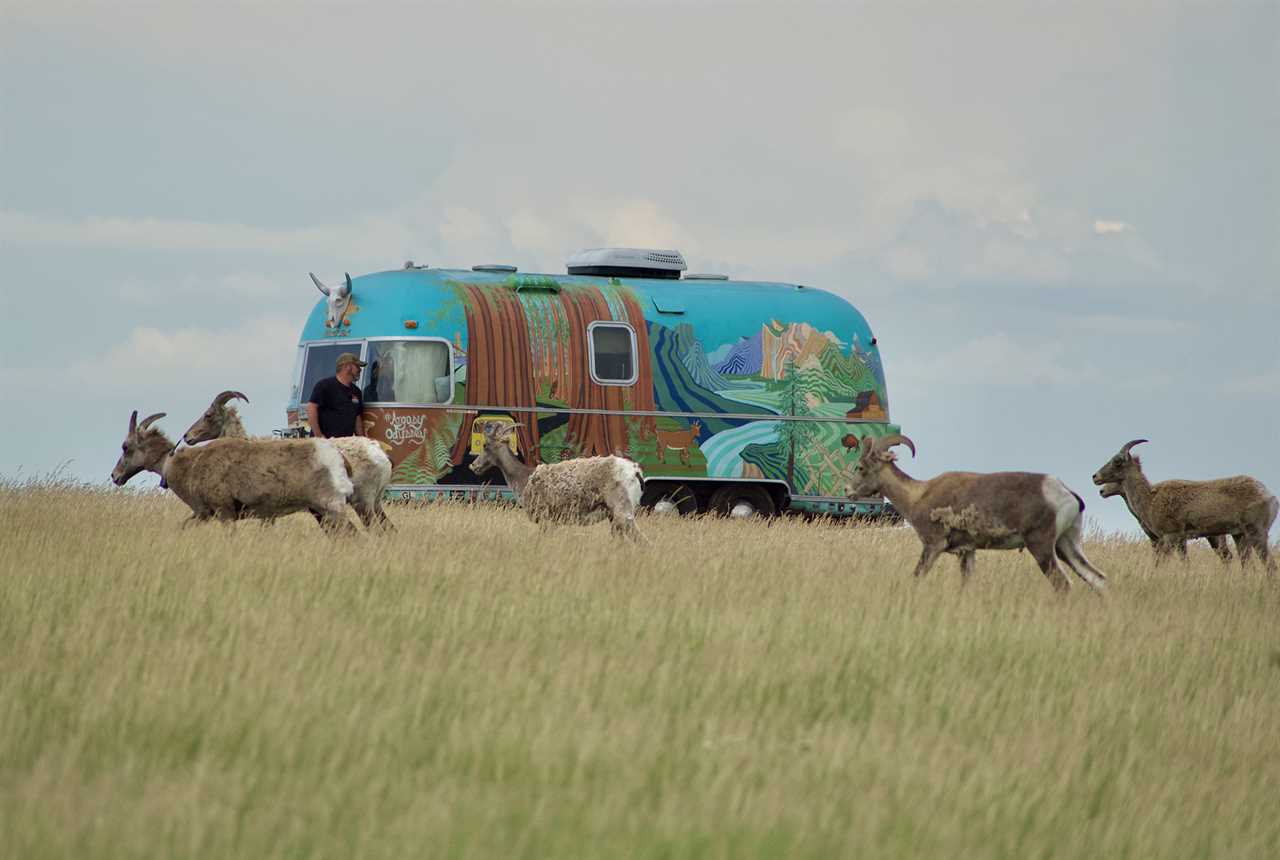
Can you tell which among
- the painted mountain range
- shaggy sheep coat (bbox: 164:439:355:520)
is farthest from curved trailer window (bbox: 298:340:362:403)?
shaggy sheep coat (bbox: 164:439:355:520)

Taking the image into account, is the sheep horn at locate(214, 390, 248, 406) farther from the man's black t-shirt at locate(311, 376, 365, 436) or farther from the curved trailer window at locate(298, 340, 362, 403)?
the curved trailer window at locate(298, 340, 362, 403)

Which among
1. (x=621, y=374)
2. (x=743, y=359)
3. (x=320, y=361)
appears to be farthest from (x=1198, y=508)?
(x=320, y=361)

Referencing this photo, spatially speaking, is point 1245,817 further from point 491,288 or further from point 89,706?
point 491,288

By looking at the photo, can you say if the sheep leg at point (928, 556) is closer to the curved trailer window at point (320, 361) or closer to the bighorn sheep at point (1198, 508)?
the bighorn sheep at point (1198, 508)

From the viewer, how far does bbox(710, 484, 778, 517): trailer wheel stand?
2191 cm

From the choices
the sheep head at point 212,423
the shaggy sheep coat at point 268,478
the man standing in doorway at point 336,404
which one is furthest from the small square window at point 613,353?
the shaggy sheep coat at point 268,478

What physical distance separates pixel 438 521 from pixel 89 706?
9999 mm

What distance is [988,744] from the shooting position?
8.41 metres

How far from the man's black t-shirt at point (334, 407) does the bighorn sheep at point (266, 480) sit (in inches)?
149

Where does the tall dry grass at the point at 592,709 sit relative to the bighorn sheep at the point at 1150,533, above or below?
below

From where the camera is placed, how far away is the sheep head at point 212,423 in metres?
16.2

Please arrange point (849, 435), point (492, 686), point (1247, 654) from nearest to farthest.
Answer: point (492, 686) → point (1247, 654) → point (849, 435)

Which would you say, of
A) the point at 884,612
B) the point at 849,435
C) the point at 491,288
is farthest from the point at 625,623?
the point at 849,435

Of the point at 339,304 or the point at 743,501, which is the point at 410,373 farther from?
the point at 743,501
